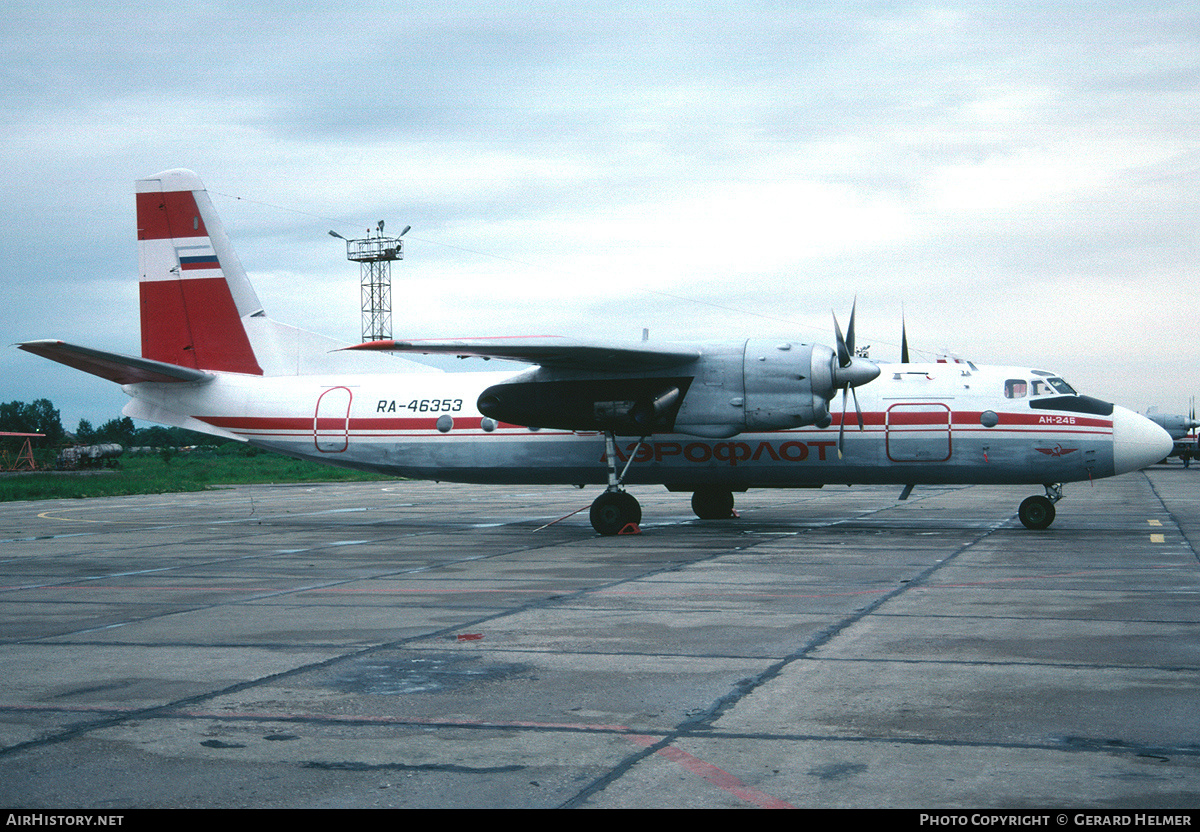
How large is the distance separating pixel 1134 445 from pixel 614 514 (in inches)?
396

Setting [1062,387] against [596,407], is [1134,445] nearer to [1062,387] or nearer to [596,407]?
[1062,387]

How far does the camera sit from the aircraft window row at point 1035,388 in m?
20.6

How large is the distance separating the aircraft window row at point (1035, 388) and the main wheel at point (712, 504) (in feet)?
21.7

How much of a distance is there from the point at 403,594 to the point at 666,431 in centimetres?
880

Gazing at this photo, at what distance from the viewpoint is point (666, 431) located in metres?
20.8

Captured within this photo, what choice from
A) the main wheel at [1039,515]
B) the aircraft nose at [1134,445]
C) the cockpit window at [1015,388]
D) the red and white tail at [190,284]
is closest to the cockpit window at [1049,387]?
the cockpit window at [1015,388]

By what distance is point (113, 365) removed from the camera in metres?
23.0

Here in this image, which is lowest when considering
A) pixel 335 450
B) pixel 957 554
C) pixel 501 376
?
pixel 957 554

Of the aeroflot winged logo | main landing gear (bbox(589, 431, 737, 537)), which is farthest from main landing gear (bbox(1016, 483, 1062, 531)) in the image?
main landing gear (bbox(589, 431, 737, 537))

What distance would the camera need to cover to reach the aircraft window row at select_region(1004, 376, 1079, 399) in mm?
20609

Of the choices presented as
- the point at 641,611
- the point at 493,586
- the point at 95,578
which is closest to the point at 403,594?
the point at 493,586

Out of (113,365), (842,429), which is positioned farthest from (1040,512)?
(113,365)

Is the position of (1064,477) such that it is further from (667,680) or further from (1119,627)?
(667,680)
